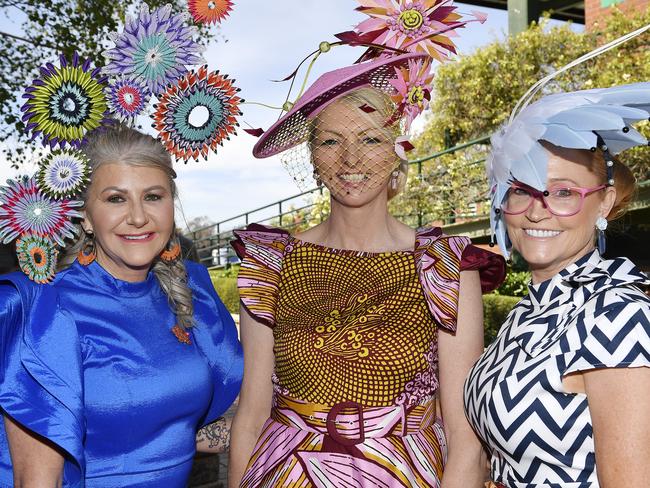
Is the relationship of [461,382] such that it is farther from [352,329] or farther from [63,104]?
[63,104]

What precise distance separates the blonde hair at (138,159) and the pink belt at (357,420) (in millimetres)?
621

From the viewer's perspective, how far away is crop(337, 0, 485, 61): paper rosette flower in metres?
2.70

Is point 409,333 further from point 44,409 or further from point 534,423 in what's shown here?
point 44,409

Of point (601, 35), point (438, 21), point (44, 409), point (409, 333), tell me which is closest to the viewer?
point (44, 409)

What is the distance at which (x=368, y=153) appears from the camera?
2611mm

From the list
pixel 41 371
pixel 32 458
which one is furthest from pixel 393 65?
pixel 32 458

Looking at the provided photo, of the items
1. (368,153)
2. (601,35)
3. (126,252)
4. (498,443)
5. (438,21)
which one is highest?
(601,35)

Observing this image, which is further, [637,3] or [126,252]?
[637,3]

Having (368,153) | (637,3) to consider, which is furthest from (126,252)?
(637,3)

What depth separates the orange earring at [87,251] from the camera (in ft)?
8.65

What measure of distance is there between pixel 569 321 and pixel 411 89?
107 centimetres

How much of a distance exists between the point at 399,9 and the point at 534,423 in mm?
1596

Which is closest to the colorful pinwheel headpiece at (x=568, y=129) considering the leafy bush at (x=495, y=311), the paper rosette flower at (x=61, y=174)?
the paper rosette flower at (x=61, y=174)

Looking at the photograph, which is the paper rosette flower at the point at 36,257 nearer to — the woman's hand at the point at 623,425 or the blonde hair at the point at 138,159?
the blonde hair at the point at 138,159
